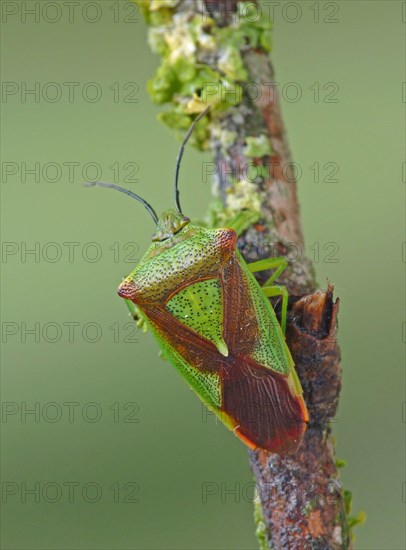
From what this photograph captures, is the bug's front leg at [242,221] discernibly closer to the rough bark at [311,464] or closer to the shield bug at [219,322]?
the shield bug at [219,322]

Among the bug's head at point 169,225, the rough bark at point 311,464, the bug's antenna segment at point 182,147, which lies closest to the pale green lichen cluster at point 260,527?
the rough bark at point 311,464

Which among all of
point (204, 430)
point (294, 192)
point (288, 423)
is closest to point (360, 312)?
point (204, 430)

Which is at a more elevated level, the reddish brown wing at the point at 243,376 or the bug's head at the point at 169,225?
the bug's head at the point at 169,225

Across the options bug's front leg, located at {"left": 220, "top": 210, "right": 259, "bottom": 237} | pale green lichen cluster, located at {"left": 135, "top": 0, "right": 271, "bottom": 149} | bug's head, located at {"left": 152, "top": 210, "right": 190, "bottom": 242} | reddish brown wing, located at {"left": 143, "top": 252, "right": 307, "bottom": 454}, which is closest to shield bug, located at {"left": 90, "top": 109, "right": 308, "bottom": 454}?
reddish brown wing, located at {"left": 143, "top": 252, "right": 307, "bottom": 454}

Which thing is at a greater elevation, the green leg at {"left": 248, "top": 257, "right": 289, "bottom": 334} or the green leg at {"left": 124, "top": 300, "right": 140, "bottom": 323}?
the green leg at {"left": 248, "top": 257, "right": 289, "bottom": 334}

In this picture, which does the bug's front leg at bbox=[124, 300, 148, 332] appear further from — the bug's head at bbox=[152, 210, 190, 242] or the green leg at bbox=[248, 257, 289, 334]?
the green leg at bbox=[248, 257, 289, 334]

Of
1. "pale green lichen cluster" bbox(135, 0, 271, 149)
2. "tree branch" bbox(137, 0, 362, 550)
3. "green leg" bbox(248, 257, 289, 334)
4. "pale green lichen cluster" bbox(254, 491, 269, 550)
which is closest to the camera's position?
"pale green lichen cluster" bbox(254, 491, 269, 550)

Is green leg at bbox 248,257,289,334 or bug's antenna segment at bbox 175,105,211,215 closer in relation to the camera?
green leg at bbox 248,257,289,334
